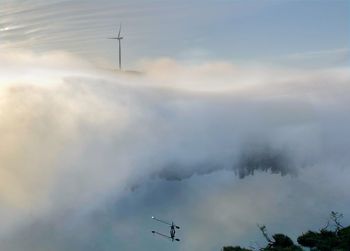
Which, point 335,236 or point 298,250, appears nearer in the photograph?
point 298,250

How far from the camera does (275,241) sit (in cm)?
5541

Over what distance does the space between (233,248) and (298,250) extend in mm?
6630

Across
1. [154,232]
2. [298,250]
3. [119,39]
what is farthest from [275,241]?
[119,39]

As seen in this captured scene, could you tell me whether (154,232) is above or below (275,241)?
below

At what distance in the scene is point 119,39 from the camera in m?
103

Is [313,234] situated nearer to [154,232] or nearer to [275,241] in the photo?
[275,241]

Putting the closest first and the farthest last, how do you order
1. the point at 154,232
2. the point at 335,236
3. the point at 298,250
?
the point at 298,250
the point at 335,236
the point at 154,232

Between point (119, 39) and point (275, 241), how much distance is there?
61.2m

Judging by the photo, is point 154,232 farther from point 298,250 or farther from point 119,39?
point 298,250

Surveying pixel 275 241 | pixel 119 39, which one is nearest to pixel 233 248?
pixel 275 241

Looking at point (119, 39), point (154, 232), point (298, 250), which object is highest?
point (119, 39)

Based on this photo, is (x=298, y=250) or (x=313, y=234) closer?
(x=298, y=250)

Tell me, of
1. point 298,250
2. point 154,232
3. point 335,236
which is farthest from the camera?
point 154,232

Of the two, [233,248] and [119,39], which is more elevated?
[119,39]
